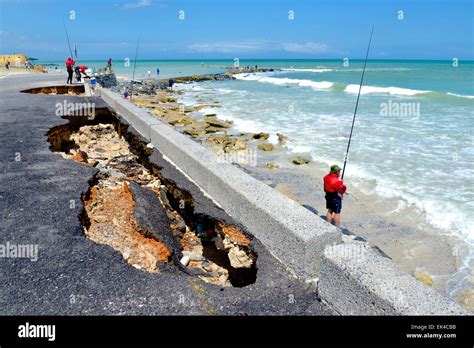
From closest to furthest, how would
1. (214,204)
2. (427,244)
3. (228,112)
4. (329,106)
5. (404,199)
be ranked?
(214,204), (427,244), (404,199), (228,112), (329,106)

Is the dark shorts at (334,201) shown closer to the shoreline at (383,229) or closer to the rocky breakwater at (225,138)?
the shoreline at (383,229)

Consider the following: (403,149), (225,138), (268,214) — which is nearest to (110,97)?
(225,138)

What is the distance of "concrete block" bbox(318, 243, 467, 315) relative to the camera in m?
2.33

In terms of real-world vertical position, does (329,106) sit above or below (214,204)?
above

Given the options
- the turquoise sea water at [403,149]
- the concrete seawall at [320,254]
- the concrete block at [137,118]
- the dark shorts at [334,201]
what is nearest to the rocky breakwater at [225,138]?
the turquoise sea water at [403,149]

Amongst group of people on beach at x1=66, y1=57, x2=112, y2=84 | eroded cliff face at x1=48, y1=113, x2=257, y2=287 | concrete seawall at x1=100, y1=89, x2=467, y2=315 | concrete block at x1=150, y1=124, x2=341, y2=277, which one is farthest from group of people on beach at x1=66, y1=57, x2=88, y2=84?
concrete seawall at x1=100, y1=89, x2=467, y2=315

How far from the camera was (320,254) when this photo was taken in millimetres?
3105

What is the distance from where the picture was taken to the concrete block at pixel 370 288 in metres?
2.33

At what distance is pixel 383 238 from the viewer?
5.89 meters

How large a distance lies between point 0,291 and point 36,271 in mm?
327

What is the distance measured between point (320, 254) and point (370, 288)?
0.68 metres
